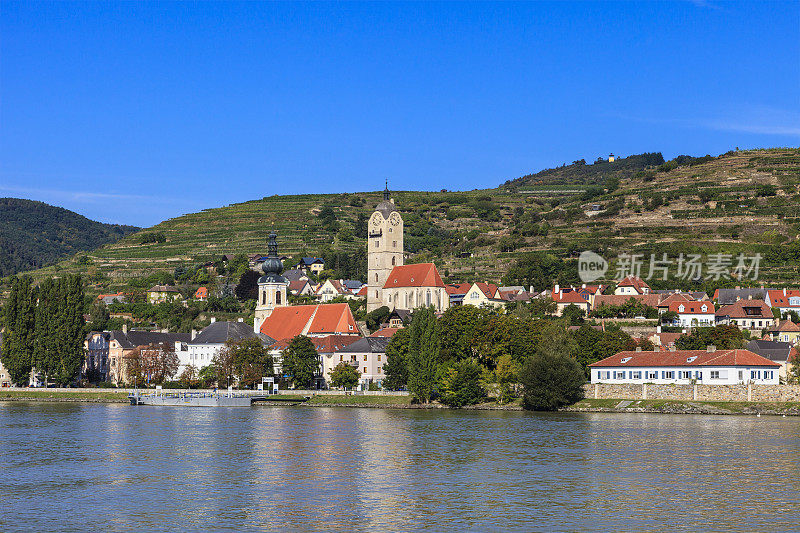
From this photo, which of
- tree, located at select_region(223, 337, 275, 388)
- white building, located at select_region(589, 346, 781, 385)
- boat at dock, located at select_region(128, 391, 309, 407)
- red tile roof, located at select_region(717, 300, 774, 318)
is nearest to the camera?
white building, located at select_region(589, 346, 781, 385)

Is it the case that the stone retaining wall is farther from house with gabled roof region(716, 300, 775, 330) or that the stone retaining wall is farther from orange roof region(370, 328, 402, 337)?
orange roof region(370, 328, 402, 337)

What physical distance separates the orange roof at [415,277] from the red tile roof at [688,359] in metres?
39.6

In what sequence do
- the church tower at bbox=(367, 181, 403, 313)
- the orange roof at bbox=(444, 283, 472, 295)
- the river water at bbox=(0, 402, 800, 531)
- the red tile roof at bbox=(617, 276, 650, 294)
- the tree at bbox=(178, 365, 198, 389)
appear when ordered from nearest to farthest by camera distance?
the river water at bbox=(0, 402, 800, 531)
the tree at bbox=(178, 365, 198, 389)
the red tile roof at bbox=(617, 276, 650, 294)
the orange roof at bbox=(444, 283, 472, 295)
the church tower at bbox=(367, 181, 403, 313)

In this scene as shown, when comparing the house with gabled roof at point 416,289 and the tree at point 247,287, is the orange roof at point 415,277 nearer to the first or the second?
the house with gabled roof at point 416,289

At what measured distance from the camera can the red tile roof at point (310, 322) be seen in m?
103

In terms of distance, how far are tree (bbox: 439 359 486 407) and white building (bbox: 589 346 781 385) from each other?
8833mm

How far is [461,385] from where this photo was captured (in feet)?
236

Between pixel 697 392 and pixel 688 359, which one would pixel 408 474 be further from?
pixel 688 359

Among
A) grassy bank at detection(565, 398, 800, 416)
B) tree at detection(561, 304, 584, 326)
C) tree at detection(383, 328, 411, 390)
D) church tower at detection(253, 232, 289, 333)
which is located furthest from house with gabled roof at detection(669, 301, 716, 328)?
church tower at detection(253, 232, 289, 333)

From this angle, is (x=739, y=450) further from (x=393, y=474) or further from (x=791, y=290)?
(x=791, y=290)

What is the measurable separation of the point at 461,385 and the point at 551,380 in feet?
23.3

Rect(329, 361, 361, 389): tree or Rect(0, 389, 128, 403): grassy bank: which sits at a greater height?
Rect(329, 361, 361, 389): tree

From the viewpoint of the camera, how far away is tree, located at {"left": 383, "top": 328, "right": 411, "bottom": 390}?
7988 cm

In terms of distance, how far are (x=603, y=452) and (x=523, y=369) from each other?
965 inches
